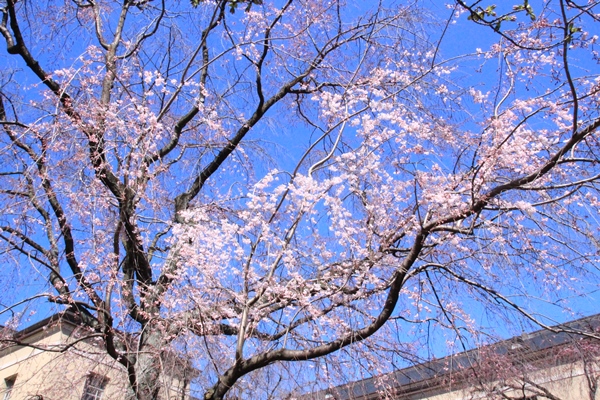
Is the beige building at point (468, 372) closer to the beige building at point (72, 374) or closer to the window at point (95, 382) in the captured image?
the beige building at point (72, 374)

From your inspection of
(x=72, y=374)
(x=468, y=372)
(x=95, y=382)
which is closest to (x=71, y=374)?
(x=72, y=374)

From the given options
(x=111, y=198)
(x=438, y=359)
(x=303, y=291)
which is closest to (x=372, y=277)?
(x=303, y=291)

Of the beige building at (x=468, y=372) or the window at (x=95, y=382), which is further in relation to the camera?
the window at (x=95, y=382)

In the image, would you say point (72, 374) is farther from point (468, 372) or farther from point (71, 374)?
point (468, 372)

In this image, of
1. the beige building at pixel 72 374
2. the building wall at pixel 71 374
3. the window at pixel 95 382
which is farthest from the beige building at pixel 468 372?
the window at pixel 95 382

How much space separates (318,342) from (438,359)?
0.94 metres

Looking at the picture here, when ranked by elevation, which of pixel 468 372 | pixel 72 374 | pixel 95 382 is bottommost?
pixel 468 372

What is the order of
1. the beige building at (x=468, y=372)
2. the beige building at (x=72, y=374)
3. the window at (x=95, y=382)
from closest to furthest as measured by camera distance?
the beige building at (x=468, y=372)
the beige building at (x=72, y=374)
the window at (x=95, y=382)

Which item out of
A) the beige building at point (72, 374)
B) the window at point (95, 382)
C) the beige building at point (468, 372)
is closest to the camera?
the beige building at point (468, 372)

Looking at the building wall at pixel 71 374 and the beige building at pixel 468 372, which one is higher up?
the building wall at pixel 71 374

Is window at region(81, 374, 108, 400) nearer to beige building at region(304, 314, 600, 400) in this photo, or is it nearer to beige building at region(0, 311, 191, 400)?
beige building at region(0, 311, 191, 400)

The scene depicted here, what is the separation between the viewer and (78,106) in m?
4.45

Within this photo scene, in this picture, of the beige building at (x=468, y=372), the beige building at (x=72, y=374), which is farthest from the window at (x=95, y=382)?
the beige building at (x=468, y=372)

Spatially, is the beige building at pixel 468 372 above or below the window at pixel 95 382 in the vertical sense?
below
